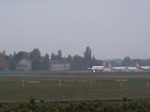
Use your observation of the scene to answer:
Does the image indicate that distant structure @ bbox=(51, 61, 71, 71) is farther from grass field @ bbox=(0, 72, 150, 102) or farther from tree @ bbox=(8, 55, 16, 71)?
grass field @ bbox=(0, 72, 150, 102)

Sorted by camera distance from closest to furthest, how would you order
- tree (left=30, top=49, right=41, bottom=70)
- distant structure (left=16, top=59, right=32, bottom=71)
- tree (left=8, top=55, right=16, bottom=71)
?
tree (left=8, top=55, right=16, bottom=71), distant structure (left=16, top=59, right=32, bottom=71), tree (left=30, top=49, right=41, bottom=70)

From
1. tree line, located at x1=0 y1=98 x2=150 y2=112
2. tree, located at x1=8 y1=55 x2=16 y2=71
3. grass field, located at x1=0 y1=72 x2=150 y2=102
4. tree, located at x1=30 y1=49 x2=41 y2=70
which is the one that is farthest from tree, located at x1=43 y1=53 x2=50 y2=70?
tree line, located at x1=0 y1=98 x2=150 y2=112

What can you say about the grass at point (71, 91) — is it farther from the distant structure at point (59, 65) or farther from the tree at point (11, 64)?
the distant structure at point (59, 65)

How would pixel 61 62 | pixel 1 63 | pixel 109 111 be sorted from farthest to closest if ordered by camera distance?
pixel 61 62, pixel 1 63, pixel 109 111

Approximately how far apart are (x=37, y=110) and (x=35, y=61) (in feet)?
534

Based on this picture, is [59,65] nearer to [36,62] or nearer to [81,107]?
[36,62]

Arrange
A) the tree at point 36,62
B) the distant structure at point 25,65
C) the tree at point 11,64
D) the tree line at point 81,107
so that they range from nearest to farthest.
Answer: the tree line at point 81,107
the tree at point 11,64
the distant structure at point 25,65
the tree at point 36,62

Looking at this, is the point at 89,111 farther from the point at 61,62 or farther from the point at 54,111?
the point at 61,62

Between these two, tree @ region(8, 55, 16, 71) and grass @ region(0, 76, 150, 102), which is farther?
tree @ region(8, 55, 16, 71)

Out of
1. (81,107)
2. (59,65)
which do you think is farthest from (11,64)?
(81,107)

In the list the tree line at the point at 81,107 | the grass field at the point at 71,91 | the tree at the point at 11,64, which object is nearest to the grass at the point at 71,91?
the grass field at the point at 71,91

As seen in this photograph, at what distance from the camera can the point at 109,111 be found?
46.4 ft

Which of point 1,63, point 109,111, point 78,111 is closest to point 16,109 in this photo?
point 78,111

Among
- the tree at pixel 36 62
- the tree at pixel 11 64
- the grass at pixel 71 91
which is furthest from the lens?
the tree at pixel 36 62
